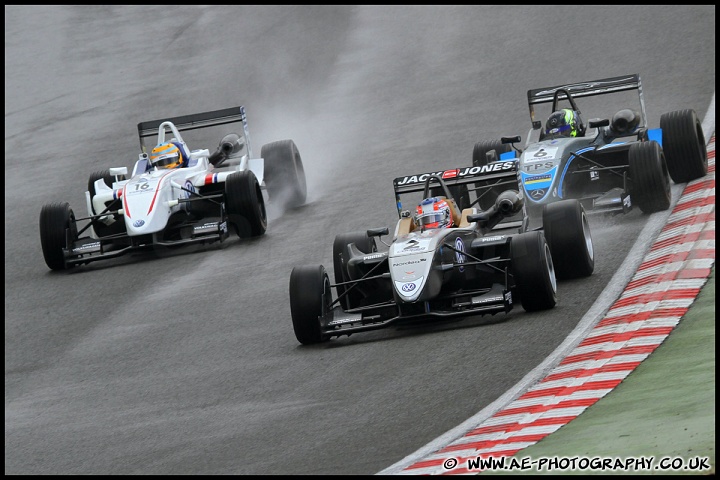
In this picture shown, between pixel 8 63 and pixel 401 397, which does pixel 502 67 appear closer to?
pixel 8 63

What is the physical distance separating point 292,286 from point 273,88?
17459mm

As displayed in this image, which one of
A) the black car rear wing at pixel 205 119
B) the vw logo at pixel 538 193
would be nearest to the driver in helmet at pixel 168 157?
the black car rear wing at pixel 205 119

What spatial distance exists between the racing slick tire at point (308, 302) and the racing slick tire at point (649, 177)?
4.95m

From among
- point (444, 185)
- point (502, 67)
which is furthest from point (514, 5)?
point (444, 185)

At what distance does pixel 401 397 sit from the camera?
10898 mm

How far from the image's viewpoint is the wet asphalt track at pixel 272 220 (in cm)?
1082

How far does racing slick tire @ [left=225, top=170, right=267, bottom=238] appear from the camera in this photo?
18891 mm

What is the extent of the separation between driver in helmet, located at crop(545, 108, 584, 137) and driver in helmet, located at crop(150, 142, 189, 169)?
6.08 meters

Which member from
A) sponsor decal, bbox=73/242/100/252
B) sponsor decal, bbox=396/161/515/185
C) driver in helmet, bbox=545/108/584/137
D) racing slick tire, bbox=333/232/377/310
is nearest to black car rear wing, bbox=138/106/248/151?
sponsor decal, bbox=73/242/100/252

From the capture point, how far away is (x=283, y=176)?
21250mm

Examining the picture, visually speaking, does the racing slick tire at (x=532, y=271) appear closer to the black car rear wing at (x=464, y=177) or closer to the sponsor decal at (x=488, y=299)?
the sponsor decal at (x=488, y=299)

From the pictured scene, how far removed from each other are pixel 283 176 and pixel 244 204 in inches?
96.5

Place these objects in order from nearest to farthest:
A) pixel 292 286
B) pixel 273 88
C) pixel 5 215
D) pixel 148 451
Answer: pixel 148 451 → pixel 292 286 → pixel 5 215 → pixel 273 88

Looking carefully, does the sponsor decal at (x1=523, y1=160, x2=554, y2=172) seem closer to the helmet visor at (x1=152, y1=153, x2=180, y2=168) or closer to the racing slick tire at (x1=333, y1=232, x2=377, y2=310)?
the racing slick tire at (x1=333, y1=232, x2=377, y2=310)
